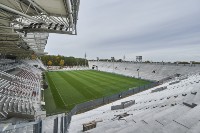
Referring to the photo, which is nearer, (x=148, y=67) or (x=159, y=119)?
(x=159, y=119)

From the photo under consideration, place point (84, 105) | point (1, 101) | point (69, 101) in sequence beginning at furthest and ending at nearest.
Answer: point (69, 101) → point (84, 105) → point (1, 101)

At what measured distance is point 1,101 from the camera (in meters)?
13.1

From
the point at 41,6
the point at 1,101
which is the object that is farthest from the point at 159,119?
the point at 1,101

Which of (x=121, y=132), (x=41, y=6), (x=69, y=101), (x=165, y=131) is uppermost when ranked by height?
(x=41, y=6)

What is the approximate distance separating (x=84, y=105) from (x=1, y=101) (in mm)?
8449

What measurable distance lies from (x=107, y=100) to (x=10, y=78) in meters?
10.9

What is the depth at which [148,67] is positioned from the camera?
56.6 meters

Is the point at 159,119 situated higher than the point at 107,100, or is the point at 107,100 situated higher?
the point at 159,119

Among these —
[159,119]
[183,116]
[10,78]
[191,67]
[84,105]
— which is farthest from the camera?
[191,67]

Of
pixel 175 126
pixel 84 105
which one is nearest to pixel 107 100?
pixel 84 105

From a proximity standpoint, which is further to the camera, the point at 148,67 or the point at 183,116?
the point at 148,67

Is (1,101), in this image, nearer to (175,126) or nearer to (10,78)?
(10,78)

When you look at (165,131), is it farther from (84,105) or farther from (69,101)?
(69,101)

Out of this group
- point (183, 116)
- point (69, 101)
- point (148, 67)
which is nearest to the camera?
point (183, 116)
